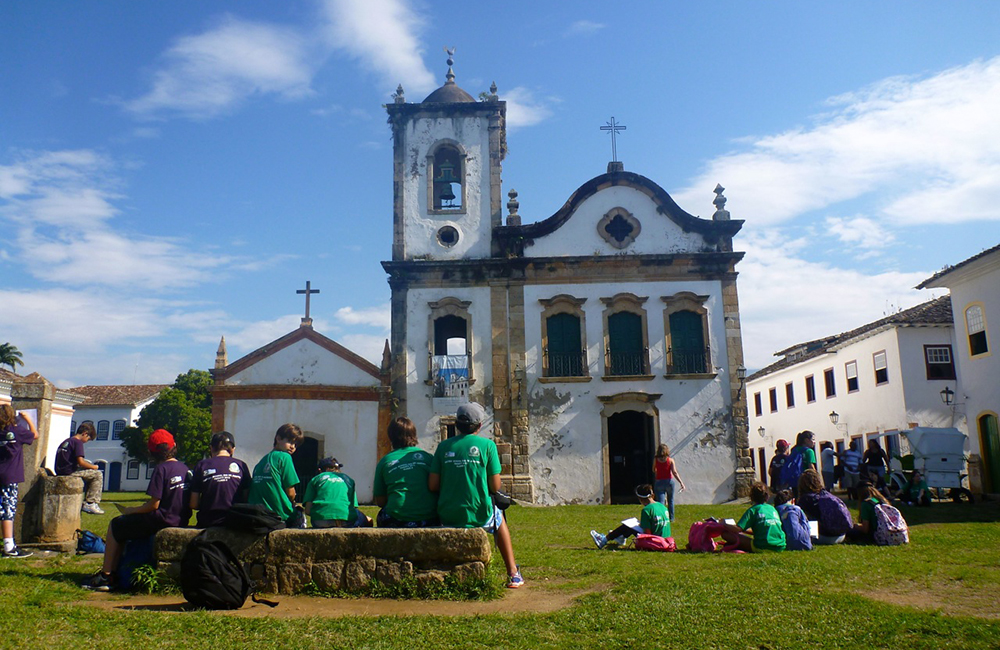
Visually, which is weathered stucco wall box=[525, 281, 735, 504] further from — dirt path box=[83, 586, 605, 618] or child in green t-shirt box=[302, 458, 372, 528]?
dirt path box=[83, 586, 605, 618]

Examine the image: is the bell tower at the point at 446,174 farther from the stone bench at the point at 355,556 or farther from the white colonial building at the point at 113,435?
the white colonial building at the point at 113,435

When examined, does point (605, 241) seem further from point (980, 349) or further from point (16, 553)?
point (16, 553)

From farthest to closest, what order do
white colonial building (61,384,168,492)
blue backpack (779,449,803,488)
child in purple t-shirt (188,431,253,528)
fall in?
white colonial building (61,384,168,492) → blue backpack (779,449,803,488) → child in purple t-shirt (188,431,253,528)

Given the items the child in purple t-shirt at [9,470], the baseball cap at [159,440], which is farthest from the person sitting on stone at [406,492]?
the child in purple t-shirt at [9,470]

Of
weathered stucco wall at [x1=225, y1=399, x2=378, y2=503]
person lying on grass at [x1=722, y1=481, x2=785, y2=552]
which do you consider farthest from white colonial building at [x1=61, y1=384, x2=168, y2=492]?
person lying on grass at [x1=722, y1=481, x2=785, y2=552]

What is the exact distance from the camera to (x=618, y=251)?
70.9 feet

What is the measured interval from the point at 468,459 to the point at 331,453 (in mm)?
15846

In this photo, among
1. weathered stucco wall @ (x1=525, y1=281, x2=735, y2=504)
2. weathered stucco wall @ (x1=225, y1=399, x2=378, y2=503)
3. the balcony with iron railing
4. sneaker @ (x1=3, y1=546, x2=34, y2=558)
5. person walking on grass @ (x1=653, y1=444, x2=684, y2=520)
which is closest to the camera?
sneaker @ (x1=3, y1=546, x2=34, y2=558)

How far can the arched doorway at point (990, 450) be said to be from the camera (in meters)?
18.2

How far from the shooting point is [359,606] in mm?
5531

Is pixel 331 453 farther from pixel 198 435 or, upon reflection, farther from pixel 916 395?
pixel 198 435

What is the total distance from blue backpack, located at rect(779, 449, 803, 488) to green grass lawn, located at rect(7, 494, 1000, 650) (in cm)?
405

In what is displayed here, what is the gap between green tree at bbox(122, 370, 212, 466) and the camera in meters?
42.5

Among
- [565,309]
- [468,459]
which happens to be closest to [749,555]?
[468,459]
